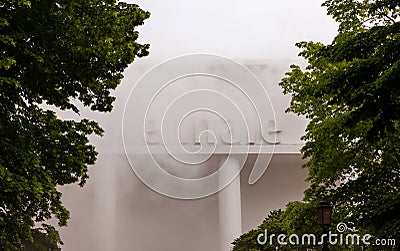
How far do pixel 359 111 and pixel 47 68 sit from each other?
4.84m

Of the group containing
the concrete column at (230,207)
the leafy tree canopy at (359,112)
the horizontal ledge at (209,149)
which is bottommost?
the leafy tree canopy at (359,112)

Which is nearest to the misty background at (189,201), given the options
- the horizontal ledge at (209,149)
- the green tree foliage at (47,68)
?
the horizontal ledge at (209,149)

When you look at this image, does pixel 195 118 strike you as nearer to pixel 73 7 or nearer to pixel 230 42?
pixel 230 42

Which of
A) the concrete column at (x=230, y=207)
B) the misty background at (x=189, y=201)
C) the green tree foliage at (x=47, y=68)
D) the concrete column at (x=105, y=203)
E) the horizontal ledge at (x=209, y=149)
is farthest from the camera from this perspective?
the misty background at (x=189, y=201)

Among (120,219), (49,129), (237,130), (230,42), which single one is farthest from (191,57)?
(49,129)

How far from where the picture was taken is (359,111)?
6.88m

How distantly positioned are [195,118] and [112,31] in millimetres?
17194

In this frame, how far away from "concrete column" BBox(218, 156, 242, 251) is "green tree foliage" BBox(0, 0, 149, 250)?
54.9 feet

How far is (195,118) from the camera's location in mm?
26547

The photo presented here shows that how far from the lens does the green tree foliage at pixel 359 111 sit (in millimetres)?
6836

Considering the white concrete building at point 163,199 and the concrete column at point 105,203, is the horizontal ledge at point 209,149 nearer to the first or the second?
the white concrete building at point 163,199

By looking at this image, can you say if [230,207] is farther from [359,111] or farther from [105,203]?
[359,111]

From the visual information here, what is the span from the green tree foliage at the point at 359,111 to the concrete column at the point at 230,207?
13.6 meters

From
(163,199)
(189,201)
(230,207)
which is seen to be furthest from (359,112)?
(189,201)
